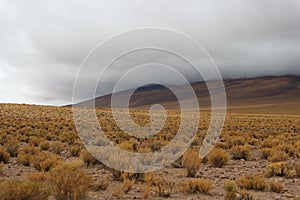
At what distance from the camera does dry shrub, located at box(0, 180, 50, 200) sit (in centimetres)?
614

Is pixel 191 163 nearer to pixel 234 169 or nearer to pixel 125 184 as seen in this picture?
pixel 234 169

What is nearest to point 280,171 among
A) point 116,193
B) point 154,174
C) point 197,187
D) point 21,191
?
point 197,187

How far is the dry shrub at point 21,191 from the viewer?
6.14m

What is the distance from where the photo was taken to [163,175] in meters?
10.4

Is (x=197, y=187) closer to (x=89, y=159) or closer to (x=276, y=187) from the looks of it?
(x=276, y=187)

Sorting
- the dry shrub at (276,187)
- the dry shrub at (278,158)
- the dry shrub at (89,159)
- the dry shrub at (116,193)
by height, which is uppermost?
the dry shrub at (89,159)

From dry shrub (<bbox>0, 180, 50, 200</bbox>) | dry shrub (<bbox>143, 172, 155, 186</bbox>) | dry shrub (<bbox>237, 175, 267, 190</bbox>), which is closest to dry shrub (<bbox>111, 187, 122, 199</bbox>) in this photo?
dry shrub (<bbox>143, 172, 155, 186</bbox>)

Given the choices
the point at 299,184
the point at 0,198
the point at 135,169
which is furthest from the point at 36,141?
the point at 299,184

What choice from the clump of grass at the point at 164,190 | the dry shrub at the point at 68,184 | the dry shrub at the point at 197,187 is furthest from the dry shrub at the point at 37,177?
the dry shrub at the point at 197,187

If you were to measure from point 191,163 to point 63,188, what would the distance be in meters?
4.80

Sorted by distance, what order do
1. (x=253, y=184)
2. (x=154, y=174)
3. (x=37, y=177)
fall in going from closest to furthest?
(x=37, y=177), (x=253, y=184), (x=154, y=174)

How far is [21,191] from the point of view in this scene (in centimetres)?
625

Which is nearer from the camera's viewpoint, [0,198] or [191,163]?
[0,198]

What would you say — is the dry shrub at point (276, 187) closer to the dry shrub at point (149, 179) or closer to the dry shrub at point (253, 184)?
the dry shrub at point (253, 184)
